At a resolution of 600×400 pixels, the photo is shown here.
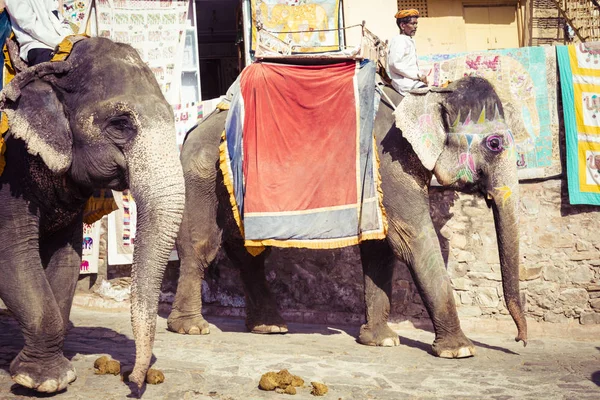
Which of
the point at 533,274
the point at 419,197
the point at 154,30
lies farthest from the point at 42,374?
the point at 154,30

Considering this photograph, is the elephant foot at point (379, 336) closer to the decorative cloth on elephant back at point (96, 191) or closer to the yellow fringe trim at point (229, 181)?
the yellow fringe trim at point (229, 181)

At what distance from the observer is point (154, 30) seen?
34.2 feet

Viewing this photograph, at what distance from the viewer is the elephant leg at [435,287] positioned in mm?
6770

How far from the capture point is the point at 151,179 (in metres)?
4.75

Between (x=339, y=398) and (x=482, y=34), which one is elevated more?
(x=482, y=34)

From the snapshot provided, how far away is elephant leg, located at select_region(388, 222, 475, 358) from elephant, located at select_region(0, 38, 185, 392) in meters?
2.69

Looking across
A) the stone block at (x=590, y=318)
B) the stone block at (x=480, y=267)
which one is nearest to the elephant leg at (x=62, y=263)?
the stone block at (x=480, y=267)

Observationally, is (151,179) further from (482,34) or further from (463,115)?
(482,34)

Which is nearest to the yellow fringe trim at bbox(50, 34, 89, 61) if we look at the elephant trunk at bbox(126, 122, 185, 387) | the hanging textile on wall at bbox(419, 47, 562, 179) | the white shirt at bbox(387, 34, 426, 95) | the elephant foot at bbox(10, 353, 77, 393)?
the elephant trunk at bbox(126, 122, 185, 387)

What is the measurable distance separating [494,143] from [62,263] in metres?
3.39

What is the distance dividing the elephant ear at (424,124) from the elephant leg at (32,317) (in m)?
3.11

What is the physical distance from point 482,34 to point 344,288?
612 cm

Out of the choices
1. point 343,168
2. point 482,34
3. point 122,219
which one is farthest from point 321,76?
point 482,34

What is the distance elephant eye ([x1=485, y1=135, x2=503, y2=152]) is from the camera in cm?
696
